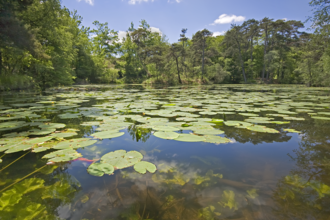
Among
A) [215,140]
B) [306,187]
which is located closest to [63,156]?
[215,140]

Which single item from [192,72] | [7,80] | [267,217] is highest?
[192,72]

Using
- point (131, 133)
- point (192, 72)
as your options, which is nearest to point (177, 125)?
point (131, 133)

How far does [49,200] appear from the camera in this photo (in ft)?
2.54

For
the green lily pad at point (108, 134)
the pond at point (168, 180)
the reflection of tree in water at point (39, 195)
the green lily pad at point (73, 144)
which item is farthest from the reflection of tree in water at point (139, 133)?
the reflection of tree in water at point (39, 195)

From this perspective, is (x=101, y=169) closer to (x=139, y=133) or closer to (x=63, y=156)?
(x=63, y=156)

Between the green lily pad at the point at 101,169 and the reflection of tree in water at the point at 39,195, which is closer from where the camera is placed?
the reflection of tree in water at the point at 39,195

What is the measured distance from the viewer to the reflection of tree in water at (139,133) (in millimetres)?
1649

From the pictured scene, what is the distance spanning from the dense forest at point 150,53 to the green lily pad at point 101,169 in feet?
24.4

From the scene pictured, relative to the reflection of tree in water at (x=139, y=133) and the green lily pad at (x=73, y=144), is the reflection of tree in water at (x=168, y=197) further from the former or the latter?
the reflection of tree in water at (x=139, y=133)

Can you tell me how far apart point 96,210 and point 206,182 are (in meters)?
0.61

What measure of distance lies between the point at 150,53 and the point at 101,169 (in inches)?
825

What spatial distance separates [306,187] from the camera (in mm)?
878

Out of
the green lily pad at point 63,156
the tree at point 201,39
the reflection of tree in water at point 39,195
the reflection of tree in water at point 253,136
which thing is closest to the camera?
the reflection of tree in water at point 39,195

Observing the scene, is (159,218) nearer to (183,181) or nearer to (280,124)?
(183,181)
